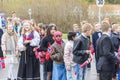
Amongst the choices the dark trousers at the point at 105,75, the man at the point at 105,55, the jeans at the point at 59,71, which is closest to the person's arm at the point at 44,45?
the jeans at the point at 59,71

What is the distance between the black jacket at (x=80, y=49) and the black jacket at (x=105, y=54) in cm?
78

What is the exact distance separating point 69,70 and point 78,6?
29.5 metres

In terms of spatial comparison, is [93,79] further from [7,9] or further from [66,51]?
[7,9]

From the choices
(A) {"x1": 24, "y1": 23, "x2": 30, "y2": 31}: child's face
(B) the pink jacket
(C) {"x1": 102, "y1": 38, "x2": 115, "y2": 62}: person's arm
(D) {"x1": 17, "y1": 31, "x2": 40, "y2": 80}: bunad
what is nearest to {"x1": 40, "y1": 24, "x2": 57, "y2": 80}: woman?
(D) {"x1": 17, "y1": 31, "x2": 40, "y2": 80}: bunad

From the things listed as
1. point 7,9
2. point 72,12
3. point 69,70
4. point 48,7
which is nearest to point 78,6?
point 72,12

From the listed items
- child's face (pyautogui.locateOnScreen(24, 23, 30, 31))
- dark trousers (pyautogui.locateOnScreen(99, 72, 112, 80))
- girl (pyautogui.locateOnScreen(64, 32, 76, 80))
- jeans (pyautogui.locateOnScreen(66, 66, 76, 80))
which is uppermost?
child's face (pyautogui.locateOnScreen(24, 23, 30, 31))

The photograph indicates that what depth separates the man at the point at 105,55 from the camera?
9.61 m

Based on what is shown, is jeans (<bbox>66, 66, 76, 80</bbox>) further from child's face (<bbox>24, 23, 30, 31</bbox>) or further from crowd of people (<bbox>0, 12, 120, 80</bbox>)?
child's face (<bbox>24, 23, 30, 31</bbox>)

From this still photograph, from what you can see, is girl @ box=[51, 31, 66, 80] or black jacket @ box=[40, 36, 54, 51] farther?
black jacket @ box=[40, 36, 54, 51]

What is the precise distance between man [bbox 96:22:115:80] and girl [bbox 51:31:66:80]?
5.53 ft

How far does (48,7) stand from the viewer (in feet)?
143

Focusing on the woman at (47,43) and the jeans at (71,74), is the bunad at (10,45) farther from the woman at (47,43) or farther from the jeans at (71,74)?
the jeans at (71,74)

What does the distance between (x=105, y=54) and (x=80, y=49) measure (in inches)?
43.9

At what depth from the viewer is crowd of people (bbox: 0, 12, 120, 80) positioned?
32.1 ft
